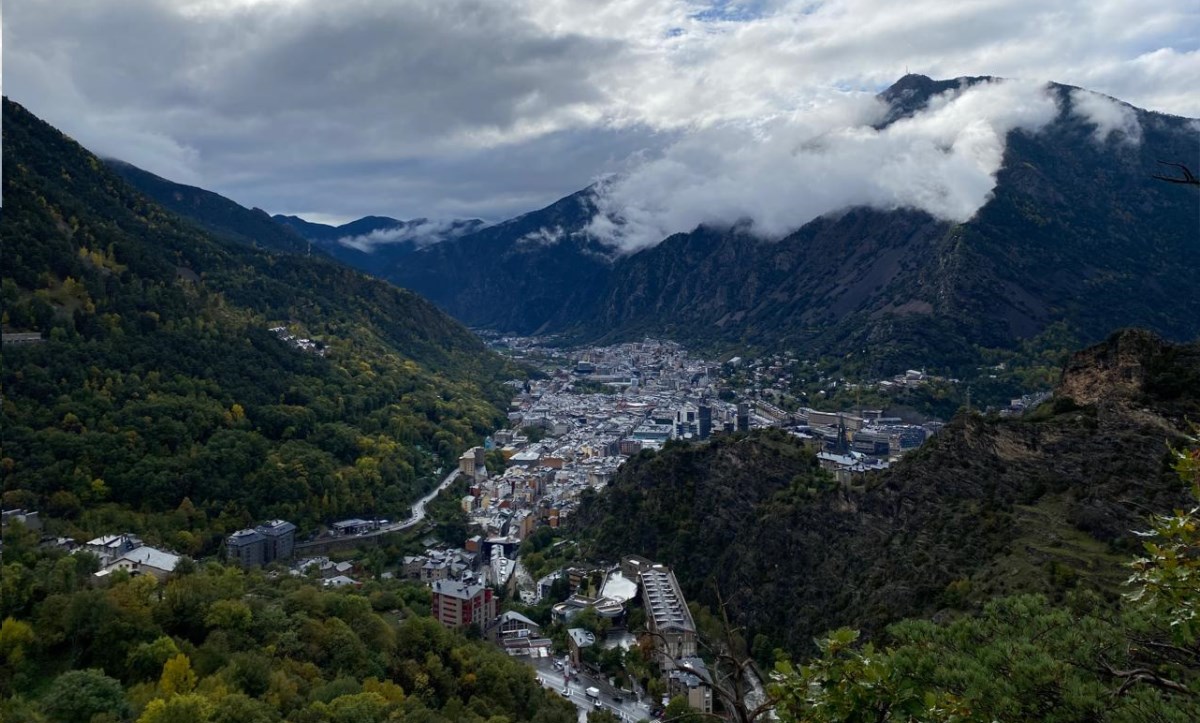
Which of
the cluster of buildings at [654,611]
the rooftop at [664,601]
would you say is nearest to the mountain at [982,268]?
the cluster of buildings at [654,611]

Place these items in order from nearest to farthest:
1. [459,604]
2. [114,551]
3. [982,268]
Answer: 1. [114,551]
2. [459,604]
3. [982,268]

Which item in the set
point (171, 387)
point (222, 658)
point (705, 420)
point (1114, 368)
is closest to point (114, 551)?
point (222, 658)

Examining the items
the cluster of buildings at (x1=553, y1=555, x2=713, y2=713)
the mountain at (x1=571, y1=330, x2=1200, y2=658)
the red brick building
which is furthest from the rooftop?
the red brick building

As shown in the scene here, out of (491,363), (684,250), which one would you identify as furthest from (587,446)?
(684,250)

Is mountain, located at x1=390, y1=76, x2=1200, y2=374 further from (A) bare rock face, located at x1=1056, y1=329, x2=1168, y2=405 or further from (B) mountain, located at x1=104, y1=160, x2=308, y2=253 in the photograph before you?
(B) mountain, located at x1=104, y1=160, x2=308, y2=253

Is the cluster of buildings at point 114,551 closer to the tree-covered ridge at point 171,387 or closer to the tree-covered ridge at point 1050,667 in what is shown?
the tree-covered ridge at point 171,387

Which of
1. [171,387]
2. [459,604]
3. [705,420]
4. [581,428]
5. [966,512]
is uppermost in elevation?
[171,387]

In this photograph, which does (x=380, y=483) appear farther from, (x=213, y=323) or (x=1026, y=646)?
(x=1026, y=646)

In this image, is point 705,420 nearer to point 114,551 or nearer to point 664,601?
point 664,601
